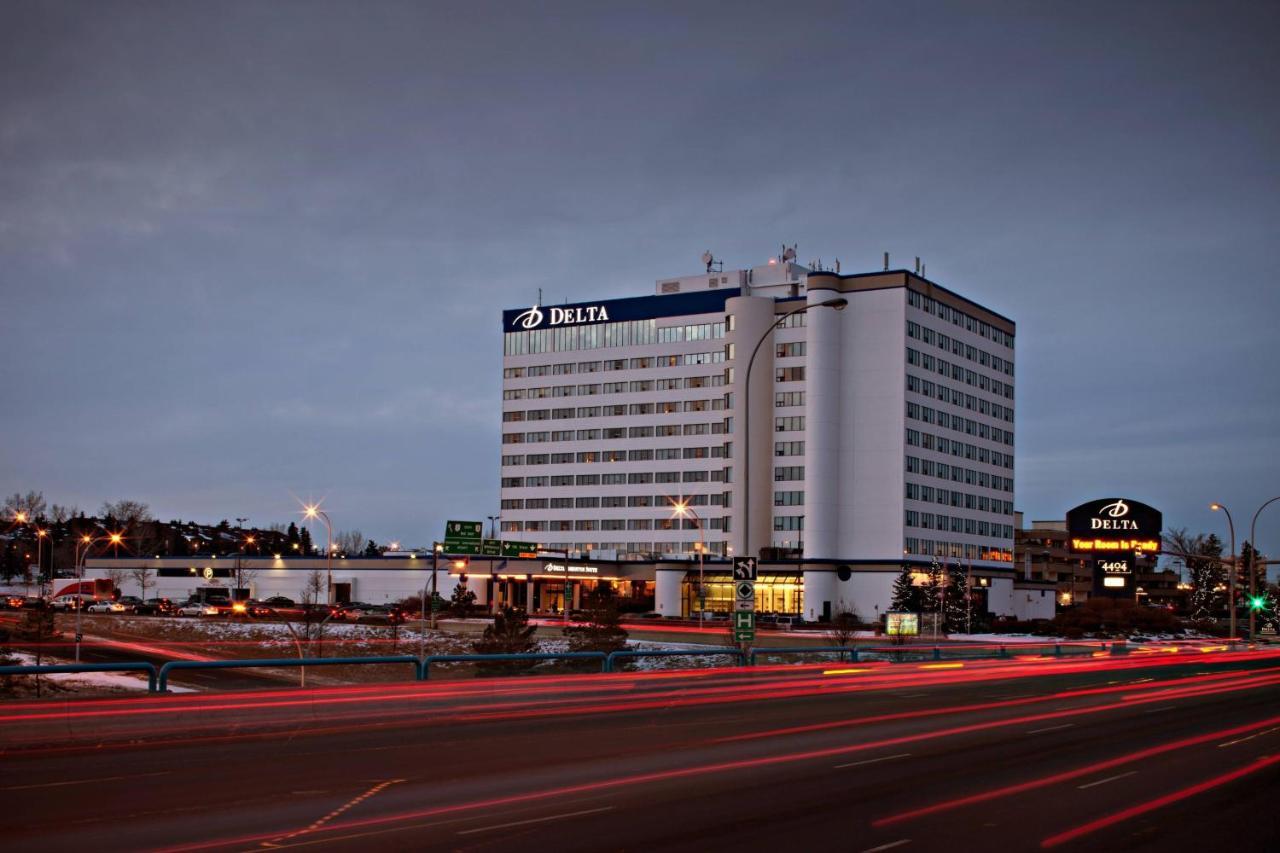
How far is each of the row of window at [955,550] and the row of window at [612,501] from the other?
2000 centimetres

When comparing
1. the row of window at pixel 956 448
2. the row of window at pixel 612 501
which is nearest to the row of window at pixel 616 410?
the row of window at pixel 612 501

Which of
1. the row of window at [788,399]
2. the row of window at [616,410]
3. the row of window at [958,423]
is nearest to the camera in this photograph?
the row of window at [958,423]

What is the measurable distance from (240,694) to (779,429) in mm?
103595

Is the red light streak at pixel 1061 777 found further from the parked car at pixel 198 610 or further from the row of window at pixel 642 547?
the row of window at pixel 642 547

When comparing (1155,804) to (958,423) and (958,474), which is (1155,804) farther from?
(958,423)

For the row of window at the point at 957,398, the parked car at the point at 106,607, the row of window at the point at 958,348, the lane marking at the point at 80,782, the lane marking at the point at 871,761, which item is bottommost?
the parked car at the point at 106,607

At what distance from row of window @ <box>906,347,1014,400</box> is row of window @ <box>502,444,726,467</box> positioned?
22271 millimetres

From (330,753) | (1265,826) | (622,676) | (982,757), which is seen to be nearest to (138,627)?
(622,676)

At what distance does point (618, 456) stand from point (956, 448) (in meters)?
37.8

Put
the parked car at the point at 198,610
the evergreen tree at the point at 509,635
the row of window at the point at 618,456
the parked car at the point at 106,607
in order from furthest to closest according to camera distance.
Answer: the row of window at the point at 618,456 < the parked car at the point at 106,607 < the parked car at the point at 198,610 < the evergreen tree at the point at 509,635

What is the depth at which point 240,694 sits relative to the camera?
26.3 m

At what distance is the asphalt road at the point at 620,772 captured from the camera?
13.2 m

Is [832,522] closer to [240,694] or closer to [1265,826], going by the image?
[240,694]

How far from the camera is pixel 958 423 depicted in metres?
134
